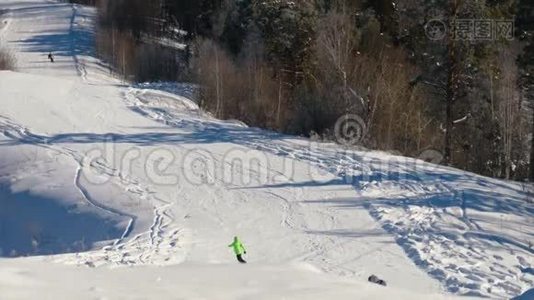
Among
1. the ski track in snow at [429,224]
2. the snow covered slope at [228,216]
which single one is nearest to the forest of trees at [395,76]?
the snow covered slope at [228,216]

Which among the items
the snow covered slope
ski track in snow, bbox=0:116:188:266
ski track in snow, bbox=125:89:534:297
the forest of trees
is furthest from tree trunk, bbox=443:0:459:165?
ski track in snow, bbox=0:116:188:266

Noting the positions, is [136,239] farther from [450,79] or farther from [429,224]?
[450,79]

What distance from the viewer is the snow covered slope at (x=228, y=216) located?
728 cm

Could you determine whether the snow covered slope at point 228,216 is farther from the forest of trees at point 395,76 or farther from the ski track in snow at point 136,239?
the forest of trees at point 395,76

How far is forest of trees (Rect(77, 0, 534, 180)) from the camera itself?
79.5 ft

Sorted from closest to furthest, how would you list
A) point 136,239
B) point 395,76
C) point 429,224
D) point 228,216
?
point 136,239 → point 429,224 → point 228,216 → point 395,76

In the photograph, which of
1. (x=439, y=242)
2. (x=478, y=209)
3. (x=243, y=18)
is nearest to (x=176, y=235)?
(x=439, y=242)

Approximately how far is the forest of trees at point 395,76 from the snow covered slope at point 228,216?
4291 mm

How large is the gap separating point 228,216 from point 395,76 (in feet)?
43.4

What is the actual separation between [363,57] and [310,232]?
48.3 ft

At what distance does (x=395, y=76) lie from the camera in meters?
25.2

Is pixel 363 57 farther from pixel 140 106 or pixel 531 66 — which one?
pixel 140 106

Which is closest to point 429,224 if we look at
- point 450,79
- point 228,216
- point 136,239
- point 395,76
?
point 228,216

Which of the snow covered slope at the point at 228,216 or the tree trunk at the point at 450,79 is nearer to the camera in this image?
the snow covered slope at the point at 228,216
